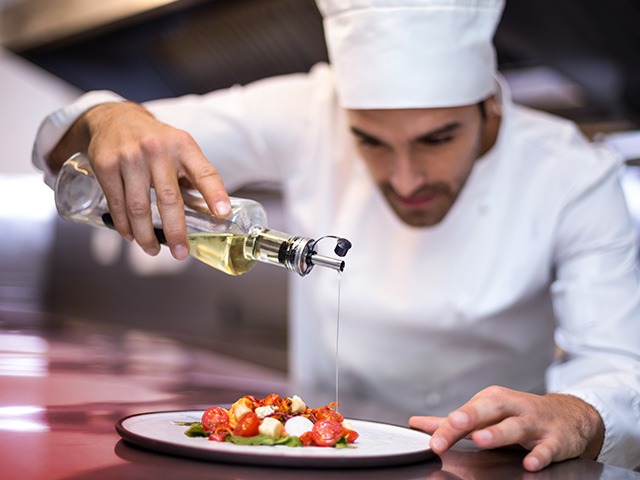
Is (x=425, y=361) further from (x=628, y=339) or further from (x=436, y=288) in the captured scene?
(x=628, y=339)

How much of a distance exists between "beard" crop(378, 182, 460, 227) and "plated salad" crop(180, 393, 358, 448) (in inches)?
25.2

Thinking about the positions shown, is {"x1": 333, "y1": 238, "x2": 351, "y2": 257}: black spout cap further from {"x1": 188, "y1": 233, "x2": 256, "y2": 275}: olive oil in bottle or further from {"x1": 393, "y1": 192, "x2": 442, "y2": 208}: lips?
{"x1": 393, "y1": 192, "x2": 442, "y2": 208}: lips

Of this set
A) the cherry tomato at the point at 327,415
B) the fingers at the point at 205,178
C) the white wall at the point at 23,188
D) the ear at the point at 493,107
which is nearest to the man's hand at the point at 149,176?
the fingers at the point at 205,178

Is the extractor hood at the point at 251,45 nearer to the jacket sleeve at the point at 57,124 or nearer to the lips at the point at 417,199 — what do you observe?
the lips at the point at 417,199

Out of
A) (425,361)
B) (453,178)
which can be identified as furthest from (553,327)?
(453,178)

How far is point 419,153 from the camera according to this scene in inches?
59.0

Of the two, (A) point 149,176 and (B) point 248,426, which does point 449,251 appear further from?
(B) point 248,426

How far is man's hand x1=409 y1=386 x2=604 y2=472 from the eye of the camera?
94cm

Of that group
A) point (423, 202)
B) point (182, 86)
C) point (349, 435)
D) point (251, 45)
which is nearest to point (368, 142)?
point (423, 202)

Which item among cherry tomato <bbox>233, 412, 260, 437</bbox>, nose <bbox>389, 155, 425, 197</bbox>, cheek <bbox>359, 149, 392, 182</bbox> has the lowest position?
cherry tomato <bbox>233, 412, 260, 437</bbox>

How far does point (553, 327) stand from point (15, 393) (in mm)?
1168

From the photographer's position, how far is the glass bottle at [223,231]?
1.02 metres

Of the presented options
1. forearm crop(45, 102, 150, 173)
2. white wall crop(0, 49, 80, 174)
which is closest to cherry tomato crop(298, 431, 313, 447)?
forearm crop(45, 102, 150, 173)

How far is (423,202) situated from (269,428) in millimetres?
734
